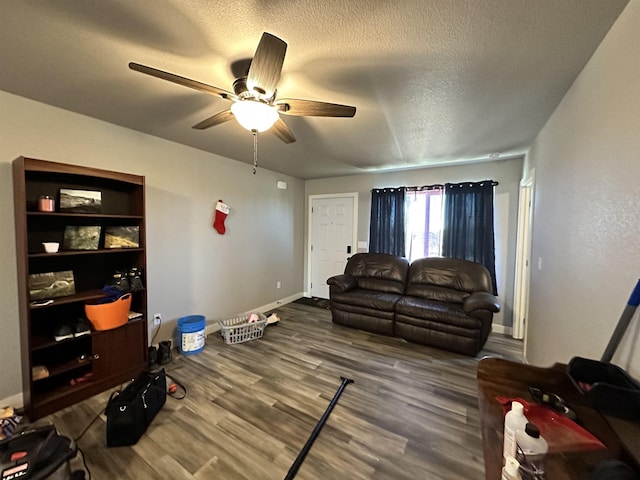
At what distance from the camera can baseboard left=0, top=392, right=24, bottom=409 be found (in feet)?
6.36

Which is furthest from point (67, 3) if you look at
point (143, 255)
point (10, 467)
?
point (10, 467)

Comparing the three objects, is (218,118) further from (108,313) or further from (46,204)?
(108,313)

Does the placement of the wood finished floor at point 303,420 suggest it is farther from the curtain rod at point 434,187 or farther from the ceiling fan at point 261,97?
the curtain rod at point 434,187

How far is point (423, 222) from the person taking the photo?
13.6 ft

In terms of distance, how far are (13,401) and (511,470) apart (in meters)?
3.25

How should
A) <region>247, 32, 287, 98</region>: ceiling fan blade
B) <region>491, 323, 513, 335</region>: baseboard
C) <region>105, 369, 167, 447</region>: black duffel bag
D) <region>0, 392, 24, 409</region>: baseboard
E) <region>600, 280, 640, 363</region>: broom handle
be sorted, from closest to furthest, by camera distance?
<region>600, 280, 640, 363</region>: broom handle < <region>247, 32, 287, 98</region>: ceiling fan blade < <region>105, 369, 167, 447</region>: black duffel bag < <region>0, 392, 24, 409</region>: baseboard < <region>491, 323, 513, 335</region>: baseboard

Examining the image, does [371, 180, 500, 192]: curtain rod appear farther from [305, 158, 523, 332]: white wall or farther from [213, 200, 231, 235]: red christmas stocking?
[213, 200, 231, 235]: red christmas stocking

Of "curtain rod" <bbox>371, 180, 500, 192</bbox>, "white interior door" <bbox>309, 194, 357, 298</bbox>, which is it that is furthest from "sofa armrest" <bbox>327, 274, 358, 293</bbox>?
"curtain rod" <bbox>371, 180, 500, 192</bbox>

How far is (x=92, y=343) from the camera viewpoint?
214cm

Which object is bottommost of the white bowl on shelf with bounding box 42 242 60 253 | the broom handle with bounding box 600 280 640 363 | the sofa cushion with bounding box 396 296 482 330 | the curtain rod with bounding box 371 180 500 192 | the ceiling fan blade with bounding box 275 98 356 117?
the sofa cushion with bounding box 396 296 482 330

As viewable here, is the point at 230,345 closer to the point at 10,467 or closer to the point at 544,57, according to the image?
the point at 10,467

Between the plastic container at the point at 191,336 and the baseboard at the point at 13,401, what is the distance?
1186 mm

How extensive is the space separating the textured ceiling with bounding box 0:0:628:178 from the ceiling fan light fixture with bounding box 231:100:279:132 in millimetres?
271

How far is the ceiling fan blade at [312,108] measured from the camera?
1.54m
